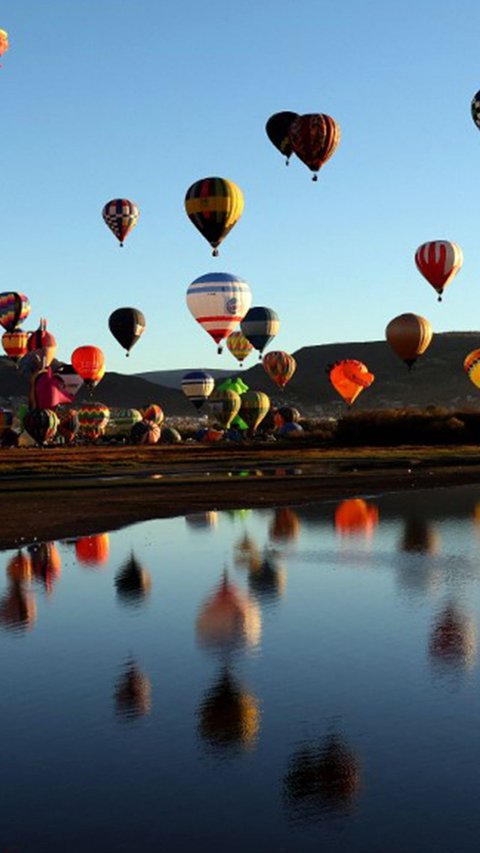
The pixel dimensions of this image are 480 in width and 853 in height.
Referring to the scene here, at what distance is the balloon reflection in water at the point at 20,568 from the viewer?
2578cm

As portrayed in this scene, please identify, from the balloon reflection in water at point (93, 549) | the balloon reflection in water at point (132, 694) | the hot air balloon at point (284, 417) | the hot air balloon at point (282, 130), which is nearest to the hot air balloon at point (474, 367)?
the hot air balloon at point (284, 417)

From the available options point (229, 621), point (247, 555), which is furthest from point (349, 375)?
point (229, 621)

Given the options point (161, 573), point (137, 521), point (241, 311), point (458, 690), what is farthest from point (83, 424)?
point (458, 690)

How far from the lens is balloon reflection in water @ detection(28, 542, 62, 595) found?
Result: 84.2 ft

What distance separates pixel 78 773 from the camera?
12.4 metres

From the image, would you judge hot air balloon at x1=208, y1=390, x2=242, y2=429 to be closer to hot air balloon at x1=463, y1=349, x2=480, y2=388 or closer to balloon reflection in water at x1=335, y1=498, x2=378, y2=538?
hot air balloon at x1=463, y1=349, x2=480, y2=388

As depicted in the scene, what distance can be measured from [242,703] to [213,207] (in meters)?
59.4

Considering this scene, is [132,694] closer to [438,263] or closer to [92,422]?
[438,263]

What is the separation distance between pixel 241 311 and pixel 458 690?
68.5 m

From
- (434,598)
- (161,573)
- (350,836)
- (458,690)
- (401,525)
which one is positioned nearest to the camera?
(350,836)

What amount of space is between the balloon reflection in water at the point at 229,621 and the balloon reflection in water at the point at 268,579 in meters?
0.39

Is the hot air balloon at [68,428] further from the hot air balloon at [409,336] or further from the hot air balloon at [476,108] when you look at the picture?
the hot air balloon at [476,108]

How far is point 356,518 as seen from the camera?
37.5 m

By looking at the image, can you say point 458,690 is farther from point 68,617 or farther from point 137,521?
point 137,521
